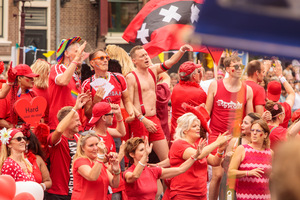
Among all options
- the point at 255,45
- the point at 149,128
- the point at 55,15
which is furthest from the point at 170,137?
the point at 55,15

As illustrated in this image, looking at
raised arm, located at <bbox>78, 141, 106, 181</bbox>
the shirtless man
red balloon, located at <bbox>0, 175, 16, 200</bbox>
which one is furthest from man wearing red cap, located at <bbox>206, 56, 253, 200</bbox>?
red balloon, located at <bbox>0, 175, 16, 200</bbox>

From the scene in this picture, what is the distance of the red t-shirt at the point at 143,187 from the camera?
19.6ft

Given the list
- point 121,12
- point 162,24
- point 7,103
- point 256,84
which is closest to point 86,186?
point 7,103

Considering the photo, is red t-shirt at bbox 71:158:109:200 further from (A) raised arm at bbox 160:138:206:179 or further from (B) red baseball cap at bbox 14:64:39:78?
(B) red baseball cap at bbox 14:64:39:78

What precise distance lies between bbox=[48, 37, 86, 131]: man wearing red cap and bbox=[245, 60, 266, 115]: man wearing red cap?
7.44 ft

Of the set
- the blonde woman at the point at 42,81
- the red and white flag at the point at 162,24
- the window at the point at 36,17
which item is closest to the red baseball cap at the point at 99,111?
the blonde woman at the point at 42,81

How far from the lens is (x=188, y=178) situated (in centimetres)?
635

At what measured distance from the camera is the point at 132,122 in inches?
296

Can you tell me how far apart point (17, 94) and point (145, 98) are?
163 cm

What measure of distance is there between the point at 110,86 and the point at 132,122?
81 centimetres

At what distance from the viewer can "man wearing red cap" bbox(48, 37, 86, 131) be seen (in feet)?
22.5

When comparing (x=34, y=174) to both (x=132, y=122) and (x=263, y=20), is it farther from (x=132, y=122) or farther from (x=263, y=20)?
(x=263, y=20)

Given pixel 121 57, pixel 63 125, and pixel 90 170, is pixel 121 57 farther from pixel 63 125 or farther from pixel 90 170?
pixel 90 170

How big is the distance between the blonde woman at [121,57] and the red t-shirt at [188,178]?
1862 mm
